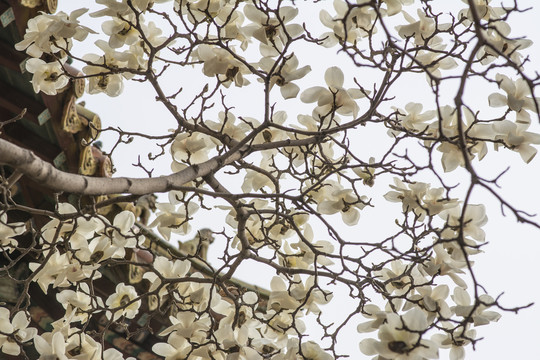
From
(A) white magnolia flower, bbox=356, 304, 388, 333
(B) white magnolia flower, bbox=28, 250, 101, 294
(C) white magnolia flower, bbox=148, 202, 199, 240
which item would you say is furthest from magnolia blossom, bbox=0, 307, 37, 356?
(A) white magnolia flower, bbox=356, 304, 388, 333

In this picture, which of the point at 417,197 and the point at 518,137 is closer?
the point at 518,137

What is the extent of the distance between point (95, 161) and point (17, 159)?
5.17 feet

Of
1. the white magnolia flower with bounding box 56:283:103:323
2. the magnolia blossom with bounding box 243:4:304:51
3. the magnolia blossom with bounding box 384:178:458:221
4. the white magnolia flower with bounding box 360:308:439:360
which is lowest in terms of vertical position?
the white magnolia flower with bounding box 360:308:439:360

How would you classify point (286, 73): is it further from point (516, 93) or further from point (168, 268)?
point (168, 268)

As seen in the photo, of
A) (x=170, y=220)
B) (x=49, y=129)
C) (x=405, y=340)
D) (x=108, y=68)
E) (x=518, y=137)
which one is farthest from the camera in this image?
(x=49, y=129)

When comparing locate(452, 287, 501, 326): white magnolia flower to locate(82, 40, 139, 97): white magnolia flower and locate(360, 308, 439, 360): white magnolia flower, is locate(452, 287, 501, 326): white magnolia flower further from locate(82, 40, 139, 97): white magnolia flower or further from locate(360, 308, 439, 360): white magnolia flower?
locate(82, 40, 139, 97): white magnolia flower

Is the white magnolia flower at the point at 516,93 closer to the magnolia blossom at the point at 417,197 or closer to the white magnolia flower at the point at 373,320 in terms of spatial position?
the magnolia blossom at the point at 417,197

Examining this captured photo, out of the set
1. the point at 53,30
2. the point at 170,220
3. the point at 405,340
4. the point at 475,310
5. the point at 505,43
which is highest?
the point at 505,43

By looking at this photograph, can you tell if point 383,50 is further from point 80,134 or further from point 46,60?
point 80,134

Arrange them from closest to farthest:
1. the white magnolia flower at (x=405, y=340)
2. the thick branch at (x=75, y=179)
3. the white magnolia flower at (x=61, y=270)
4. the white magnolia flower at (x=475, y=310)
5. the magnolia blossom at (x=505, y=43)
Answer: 1. the thick branch at (x=75, y=179)
2. the white magnolia flower at (x=405, y=340)
3. the white magnolia flower at (x=475, y=310)
4. the magnolia blossom at (x=505, y=43)
5. the white magnolia flower at (x=61, y=270)

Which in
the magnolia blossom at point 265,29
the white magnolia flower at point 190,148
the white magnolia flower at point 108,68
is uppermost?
the white magnolia flower at point 108,68

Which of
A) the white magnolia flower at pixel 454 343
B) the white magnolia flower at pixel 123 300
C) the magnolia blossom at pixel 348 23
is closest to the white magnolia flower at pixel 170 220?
the white magnolia flower at pixel 123 300

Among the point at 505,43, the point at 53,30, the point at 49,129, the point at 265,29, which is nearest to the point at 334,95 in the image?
the point at 265,29

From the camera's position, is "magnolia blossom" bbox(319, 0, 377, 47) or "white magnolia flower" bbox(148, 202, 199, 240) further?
"white magnolia flower" bbox(148, 202, 199, 240)
